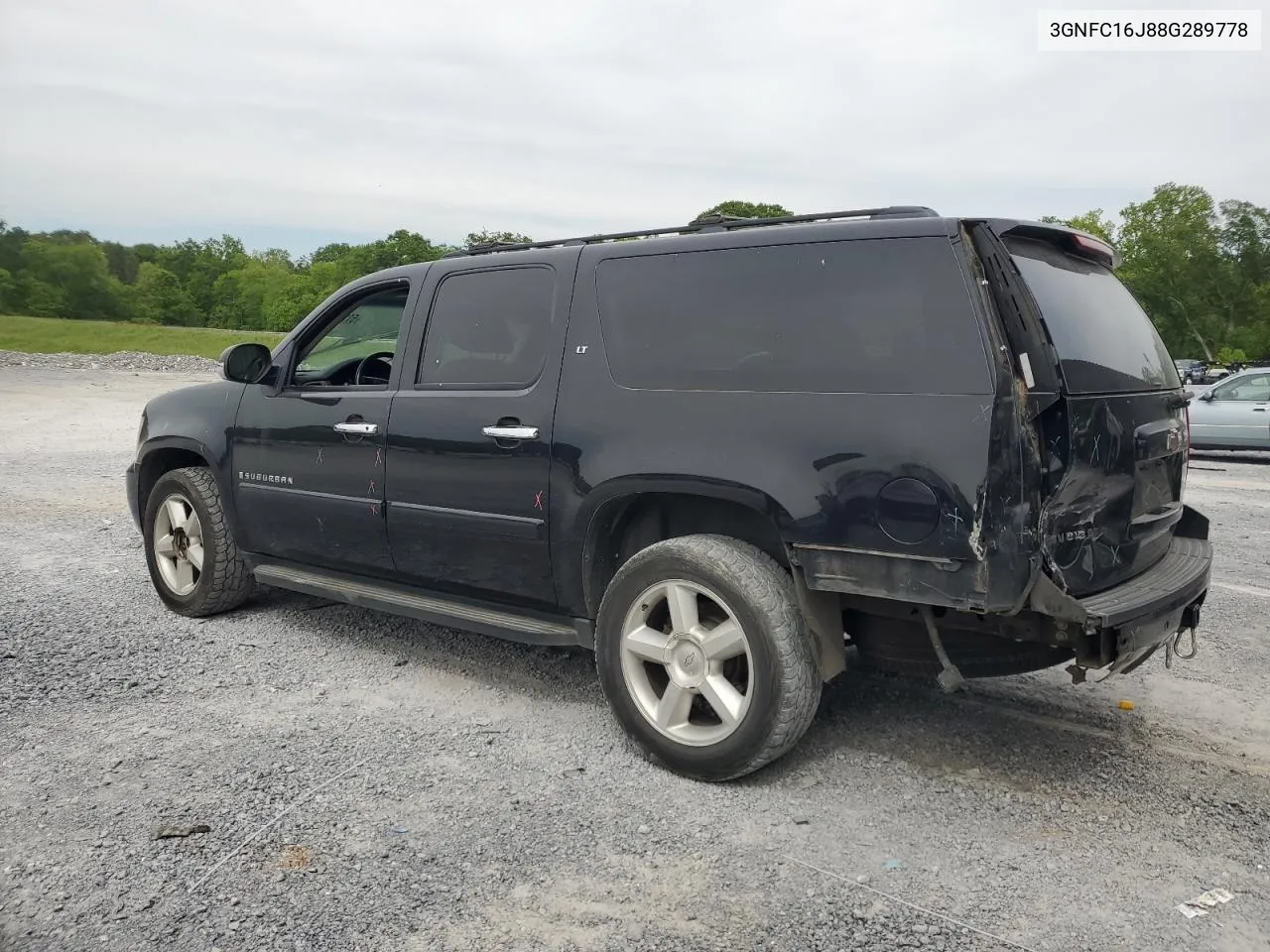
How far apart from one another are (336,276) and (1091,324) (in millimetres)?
75475

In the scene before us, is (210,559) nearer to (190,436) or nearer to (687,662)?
(190,436)

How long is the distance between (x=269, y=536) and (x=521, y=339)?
6.23 feet

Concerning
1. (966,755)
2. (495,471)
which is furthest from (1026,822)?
(495,471)

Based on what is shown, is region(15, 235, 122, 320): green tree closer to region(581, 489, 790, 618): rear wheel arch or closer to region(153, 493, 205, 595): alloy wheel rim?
region(153, 493, 205, 595): alloy wheel rim

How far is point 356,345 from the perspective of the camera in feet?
16.8

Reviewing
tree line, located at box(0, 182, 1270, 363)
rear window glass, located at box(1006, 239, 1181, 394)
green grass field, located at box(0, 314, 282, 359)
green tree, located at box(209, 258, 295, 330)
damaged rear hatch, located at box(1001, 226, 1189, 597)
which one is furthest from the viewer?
green tree, located at box(209, 258, 295, 330)

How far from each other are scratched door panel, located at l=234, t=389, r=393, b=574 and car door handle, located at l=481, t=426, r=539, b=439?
2.22 ft

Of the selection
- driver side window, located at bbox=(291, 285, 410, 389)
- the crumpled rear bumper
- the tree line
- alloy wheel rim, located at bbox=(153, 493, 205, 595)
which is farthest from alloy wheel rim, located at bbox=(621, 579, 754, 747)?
the tree line

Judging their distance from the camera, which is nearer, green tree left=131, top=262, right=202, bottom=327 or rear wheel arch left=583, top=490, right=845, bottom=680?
rear wheel arch left=583, top=490, right=845, bottom=680

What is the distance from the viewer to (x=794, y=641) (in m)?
3.34

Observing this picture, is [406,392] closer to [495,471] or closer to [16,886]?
[495,471]

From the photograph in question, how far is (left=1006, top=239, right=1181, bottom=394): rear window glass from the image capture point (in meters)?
3.29

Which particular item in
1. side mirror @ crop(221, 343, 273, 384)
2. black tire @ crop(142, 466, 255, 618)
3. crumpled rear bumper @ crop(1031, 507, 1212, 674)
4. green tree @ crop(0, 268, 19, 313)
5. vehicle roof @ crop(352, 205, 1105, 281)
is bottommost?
black tire @ crop(142, 466, 255, 618)

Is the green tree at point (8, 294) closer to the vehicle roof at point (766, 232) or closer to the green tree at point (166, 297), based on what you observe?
the green tree at point (166, 297)
